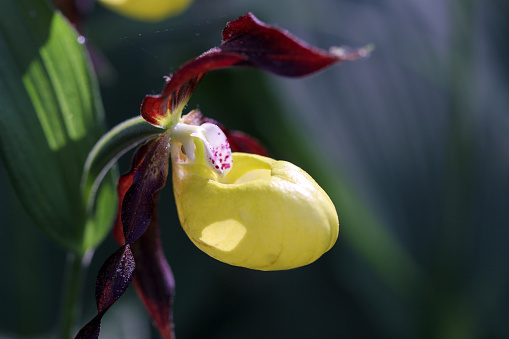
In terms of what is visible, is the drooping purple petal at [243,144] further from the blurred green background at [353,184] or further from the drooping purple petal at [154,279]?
the blurred green background at [353,184]

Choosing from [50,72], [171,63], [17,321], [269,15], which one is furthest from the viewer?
[269,15]

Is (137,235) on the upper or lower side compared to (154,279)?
upper

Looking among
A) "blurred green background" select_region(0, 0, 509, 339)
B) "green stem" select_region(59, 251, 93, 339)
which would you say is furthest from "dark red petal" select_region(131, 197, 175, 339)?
"blurred green background" select_region(0, 0, 509, 339)

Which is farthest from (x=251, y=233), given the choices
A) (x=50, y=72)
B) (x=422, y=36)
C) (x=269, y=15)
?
(x=422, y=36)

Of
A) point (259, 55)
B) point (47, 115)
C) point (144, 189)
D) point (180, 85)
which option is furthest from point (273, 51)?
point (47, 115)

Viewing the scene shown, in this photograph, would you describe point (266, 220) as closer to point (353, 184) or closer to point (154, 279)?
point (154, 279)

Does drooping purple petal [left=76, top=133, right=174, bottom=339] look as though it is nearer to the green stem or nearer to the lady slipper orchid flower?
the lady slipper orchid flower

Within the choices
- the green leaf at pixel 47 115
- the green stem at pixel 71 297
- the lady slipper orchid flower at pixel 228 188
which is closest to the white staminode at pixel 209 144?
the lady slipper orchid flower at pixel 228 188

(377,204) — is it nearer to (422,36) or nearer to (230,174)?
(422,36)
